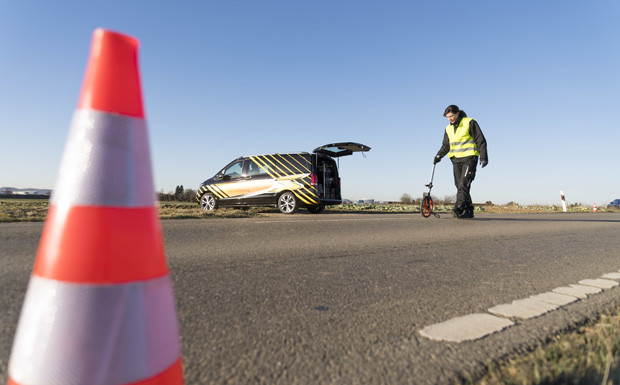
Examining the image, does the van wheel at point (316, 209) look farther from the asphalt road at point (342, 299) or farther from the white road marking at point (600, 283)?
the white road marking at point (600, 283)

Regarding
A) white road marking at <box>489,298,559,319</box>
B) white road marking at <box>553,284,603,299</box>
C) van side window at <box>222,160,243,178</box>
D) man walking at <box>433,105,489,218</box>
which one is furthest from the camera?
van side window at <box>222,160,243,178</box>

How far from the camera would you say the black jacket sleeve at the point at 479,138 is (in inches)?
307

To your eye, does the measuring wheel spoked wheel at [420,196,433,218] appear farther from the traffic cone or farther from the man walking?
the traffic cone

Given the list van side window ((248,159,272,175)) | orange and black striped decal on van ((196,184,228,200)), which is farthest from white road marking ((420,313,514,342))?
orange and black striped decal on van ((196,184,228,200))

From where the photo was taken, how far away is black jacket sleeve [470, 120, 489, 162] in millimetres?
7794

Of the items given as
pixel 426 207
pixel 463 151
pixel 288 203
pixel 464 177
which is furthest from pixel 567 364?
pixel 288 203

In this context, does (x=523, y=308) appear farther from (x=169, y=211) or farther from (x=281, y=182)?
(x=281, y=182)

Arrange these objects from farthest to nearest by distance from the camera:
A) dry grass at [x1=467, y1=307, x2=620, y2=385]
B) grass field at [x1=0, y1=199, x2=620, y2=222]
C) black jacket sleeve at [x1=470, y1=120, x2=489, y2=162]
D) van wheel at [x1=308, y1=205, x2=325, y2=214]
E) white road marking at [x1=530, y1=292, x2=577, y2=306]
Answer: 1. van wheel at [x1=308, y1=205, x2=325, y2=214]
2. black jacket sleeve at [x1=470, y1=120, x2=489, y2=162]
3. grass field at [x1=0, y1=199, x2=620, y2=222]
4. white road marking at [x1=530, y1=292, x2=577, y2=306]
5. dry grass at [x1=467, y1=307, x2=620, y2=385]

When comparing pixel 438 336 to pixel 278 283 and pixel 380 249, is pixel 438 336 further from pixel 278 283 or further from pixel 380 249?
pixel 380 249

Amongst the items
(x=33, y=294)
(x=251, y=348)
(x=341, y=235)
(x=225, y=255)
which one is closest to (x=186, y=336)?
(x=251, y=348)

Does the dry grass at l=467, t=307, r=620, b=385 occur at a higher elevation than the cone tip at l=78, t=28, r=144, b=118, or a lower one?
lower

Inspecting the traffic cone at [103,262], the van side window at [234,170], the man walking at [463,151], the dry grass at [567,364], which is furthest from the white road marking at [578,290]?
the van side window at [234,170]

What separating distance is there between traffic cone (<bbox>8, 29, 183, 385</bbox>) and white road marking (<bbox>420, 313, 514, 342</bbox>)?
106 centimetres

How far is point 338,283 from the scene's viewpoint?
248cm
